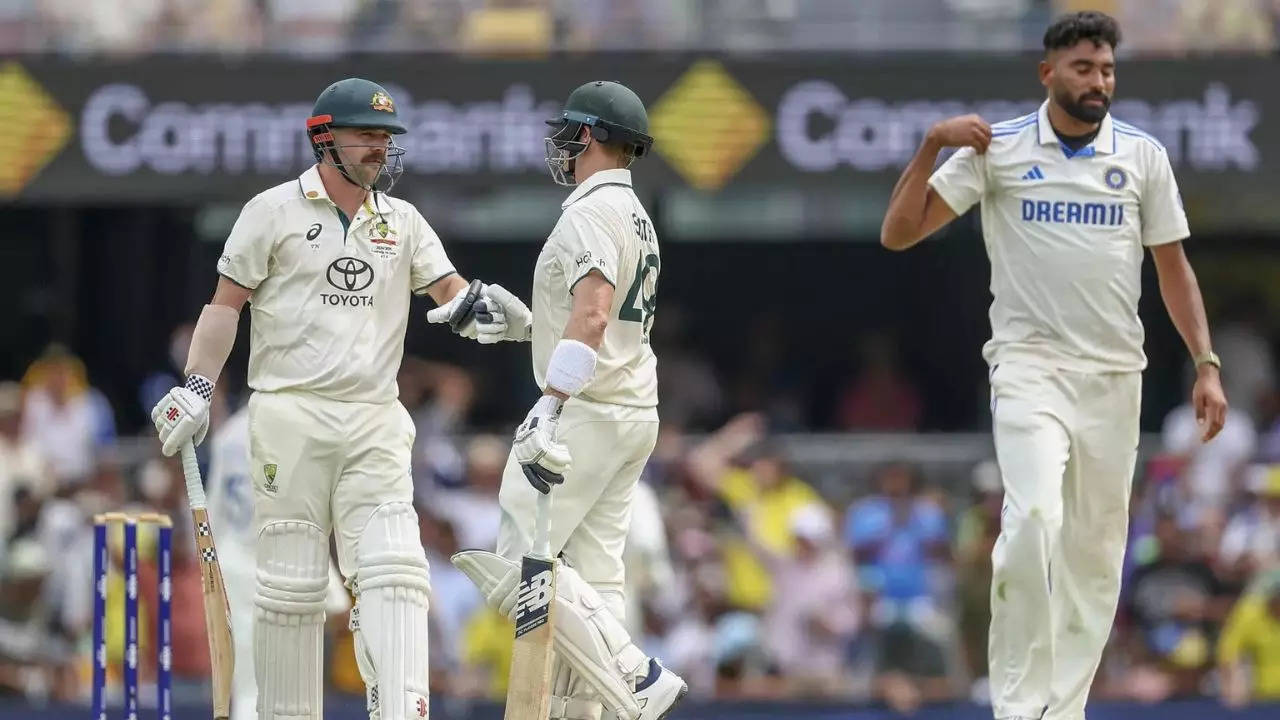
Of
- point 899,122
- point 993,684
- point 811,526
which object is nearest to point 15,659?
point 811,526

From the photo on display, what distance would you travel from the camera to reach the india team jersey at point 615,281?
6820mm

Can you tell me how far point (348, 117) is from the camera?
22.6ft

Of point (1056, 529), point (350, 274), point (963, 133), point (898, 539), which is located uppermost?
point (963, 133)

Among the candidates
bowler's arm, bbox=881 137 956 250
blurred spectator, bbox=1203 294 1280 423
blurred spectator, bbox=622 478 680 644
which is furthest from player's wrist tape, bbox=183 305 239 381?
blurred spectator, bbox=1203 294 1280 423

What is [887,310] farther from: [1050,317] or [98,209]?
[1050,317]

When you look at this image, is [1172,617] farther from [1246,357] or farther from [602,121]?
[602,121]

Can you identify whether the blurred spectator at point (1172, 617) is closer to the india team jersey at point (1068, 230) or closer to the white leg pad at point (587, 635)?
the india team jersey at point (1068, 230)

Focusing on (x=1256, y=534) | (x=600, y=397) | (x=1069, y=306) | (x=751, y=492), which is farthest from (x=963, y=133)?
(x=1256, y=534)

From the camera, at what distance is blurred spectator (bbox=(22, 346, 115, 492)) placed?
534 inches

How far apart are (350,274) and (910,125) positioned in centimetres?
714

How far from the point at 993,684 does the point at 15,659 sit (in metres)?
6.72

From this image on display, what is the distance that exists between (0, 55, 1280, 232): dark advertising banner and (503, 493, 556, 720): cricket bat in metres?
7.10

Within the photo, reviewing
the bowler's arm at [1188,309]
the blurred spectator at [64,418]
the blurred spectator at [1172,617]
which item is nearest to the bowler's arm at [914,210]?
the bowler's arm at [1188,309]

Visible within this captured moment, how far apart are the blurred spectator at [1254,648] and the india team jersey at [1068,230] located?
15.4 feet
